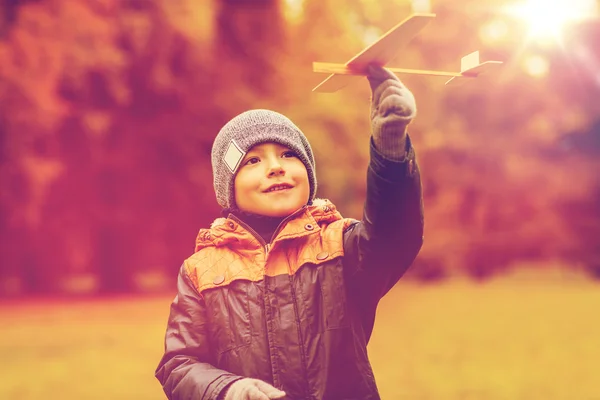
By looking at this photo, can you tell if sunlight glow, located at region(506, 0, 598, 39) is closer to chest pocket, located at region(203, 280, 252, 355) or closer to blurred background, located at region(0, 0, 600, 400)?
blurred background, located at region(0, 0, 600, 400)

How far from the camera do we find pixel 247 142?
7.38 ft

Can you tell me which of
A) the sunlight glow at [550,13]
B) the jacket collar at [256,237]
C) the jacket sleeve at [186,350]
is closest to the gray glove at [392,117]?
the jacket collar at [256,237]

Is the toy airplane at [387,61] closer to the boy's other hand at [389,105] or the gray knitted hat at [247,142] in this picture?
the boy's other hand at [389,105]

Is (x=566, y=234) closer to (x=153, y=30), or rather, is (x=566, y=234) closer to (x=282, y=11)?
(x=282, y=11)

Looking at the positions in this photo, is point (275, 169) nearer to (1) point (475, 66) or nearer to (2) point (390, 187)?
(2) point (390, 187)

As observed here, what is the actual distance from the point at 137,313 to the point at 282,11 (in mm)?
6725

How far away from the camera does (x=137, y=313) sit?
12461mm

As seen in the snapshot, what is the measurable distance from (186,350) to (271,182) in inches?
21.7

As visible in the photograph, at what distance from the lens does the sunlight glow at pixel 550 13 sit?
12.4 metres

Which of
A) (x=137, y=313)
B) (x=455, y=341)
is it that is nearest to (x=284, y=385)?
(x=455, y=341)

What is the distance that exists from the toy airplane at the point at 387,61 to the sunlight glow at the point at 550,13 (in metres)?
10.1

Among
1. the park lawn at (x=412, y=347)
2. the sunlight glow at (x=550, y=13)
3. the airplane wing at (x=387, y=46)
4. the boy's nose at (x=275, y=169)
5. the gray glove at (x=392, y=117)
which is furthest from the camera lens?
the sunlight glow at (x=550, y=13)

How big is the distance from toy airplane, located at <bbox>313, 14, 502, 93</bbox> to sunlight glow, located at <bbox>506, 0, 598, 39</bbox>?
33.2 ft

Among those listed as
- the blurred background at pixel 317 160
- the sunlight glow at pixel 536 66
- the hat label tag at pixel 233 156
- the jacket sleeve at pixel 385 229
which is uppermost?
the sunlight glow at pixel 536 66
